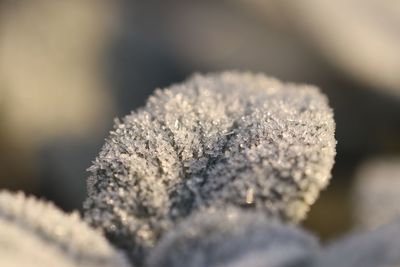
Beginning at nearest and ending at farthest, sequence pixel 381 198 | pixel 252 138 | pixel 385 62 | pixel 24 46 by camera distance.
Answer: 1. pixel 252 138
2. pixel 381 198
3. pixel 385 62
4. pixel 24 46

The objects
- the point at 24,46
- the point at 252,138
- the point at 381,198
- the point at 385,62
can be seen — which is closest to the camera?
the point at 252,138

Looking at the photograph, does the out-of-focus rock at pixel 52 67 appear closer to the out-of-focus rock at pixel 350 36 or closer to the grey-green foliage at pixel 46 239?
the out-of-focus rock at pixel 350 36

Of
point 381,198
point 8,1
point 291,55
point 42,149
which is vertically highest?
point 8,1

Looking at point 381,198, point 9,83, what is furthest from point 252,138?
point 9,83

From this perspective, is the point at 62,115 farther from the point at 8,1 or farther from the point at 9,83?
the point at 8,1

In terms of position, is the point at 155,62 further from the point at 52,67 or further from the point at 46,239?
the point at 46,239

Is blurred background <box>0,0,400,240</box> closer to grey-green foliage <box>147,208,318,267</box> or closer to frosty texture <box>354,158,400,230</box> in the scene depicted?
frosty texture <box>354,158,400,230</box>
